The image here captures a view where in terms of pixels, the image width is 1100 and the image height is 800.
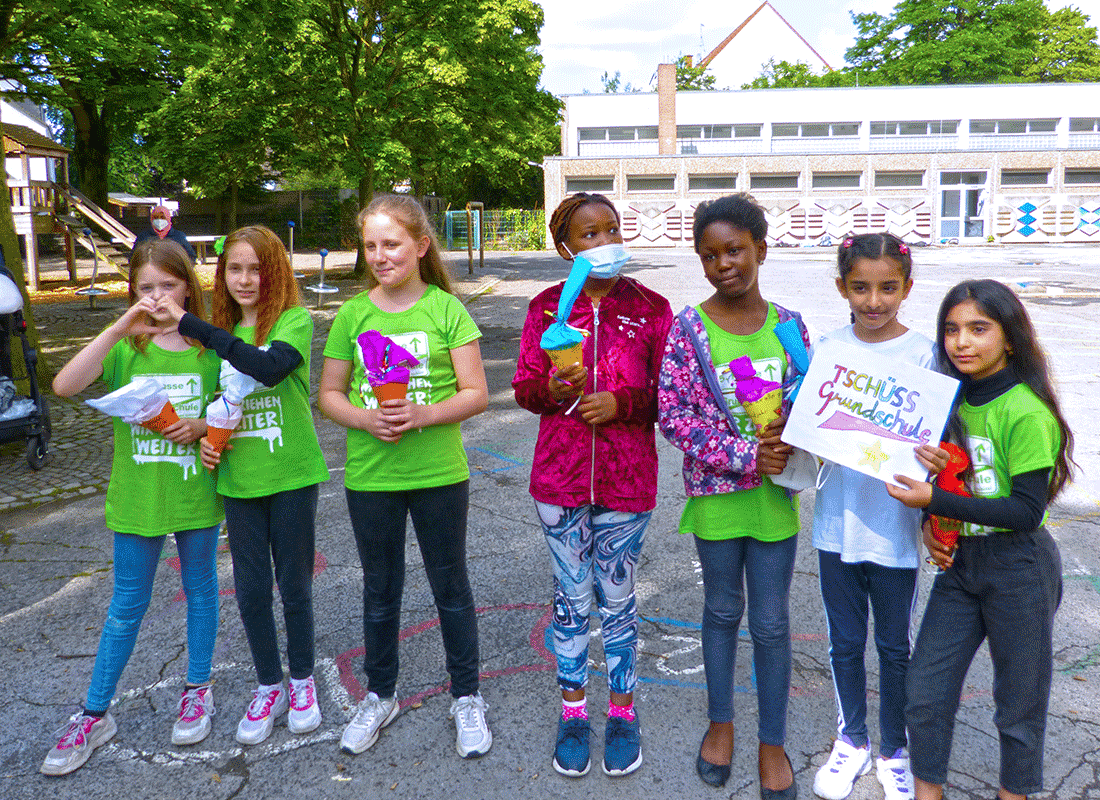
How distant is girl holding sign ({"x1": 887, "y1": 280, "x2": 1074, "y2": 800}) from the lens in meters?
2.31

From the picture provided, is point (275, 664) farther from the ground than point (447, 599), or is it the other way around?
point (447, 599)

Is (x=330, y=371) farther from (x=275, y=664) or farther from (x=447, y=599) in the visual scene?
(x=275, y=664)

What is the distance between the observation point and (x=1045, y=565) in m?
2.35

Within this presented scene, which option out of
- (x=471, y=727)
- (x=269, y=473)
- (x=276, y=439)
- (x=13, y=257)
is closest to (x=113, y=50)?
(x=13, y=257)

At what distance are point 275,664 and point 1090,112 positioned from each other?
54765 millimetres

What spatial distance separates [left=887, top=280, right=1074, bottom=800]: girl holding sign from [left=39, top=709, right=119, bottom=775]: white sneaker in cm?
275

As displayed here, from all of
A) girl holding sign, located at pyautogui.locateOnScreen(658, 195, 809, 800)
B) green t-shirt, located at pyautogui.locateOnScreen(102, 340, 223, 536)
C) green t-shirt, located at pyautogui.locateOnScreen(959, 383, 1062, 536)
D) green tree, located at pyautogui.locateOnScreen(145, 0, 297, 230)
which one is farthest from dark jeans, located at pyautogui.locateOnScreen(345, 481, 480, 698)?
green tree, located at pyautogui.locateOnScreen(145, 0, 297, 230)

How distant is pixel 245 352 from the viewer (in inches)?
111

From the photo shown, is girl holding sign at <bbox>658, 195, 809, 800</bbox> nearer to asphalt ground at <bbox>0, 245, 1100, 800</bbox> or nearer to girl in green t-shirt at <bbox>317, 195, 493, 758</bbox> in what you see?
asphalt ground at <bbox>0, 245, 1100, 800</bbox>

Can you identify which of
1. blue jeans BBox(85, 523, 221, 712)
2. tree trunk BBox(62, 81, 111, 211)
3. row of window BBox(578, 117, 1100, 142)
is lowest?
blue jeans BBox(85, 523, 221, 712)

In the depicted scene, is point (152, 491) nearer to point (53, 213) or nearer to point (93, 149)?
point (53, 213)

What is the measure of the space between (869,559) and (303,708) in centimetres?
207

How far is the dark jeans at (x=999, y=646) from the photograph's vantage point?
2338 millimetres

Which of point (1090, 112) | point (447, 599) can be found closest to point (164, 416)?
point (447, 599)
